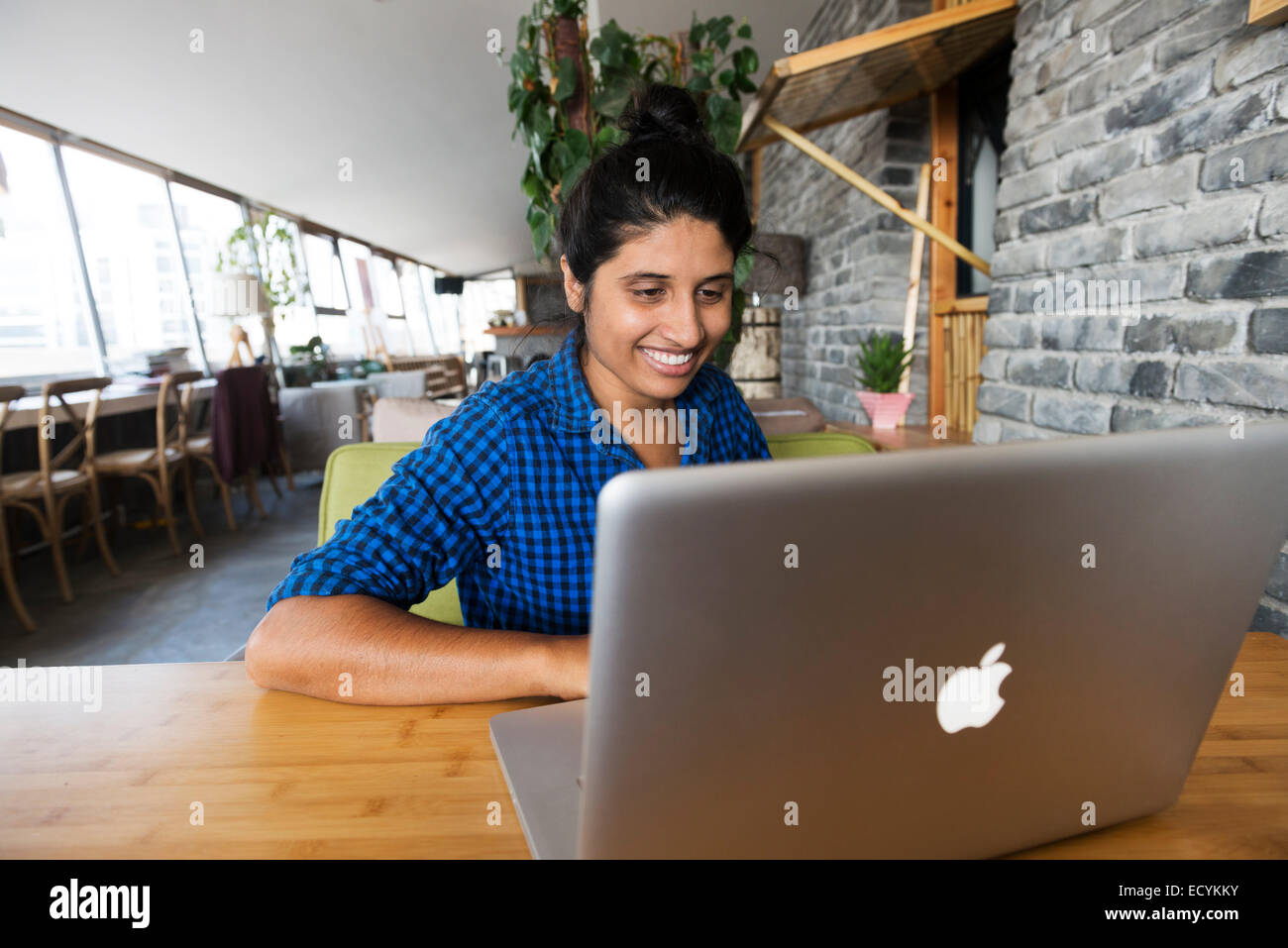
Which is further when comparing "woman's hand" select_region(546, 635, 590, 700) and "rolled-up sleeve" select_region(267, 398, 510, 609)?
"rolled-up sleeve" select_region(267, 398, 510, 609)

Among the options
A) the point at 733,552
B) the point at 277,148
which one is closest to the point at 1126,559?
the point at 733,552

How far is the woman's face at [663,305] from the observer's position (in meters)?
1.03

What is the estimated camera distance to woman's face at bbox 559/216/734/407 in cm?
103

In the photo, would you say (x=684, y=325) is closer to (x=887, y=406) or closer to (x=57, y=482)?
(x=887, y=406)

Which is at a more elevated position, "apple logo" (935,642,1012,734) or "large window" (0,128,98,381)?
"large window" (0,128,98,381)

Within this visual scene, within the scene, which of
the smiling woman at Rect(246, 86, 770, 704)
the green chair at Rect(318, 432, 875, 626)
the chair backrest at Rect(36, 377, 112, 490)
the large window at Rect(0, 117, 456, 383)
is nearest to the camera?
the smiling woman at Rect(246, 86, 770, 704)

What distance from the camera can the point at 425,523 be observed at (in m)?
0.91

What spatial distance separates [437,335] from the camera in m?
15.3

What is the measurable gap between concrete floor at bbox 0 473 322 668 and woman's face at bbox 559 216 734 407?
2.13m

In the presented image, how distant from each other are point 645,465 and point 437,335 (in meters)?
15.0

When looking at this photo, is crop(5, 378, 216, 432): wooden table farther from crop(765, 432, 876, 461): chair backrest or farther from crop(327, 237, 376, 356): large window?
crop(327, 237, 376, 356): large window

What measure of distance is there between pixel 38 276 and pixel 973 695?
643cm

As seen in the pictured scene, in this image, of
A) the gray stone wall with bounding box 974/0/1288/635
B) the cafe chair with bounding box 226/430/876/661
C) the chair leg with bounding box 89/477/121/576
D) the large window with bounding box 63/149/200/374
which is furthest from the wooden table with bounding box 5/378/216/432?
the gray stone wall with bounding box 974/0/1288/635

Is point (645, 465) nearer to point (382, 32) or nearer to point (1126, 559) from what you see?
point (1126, 559)
